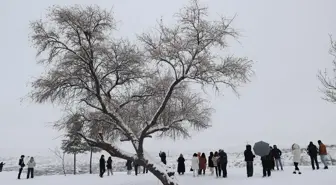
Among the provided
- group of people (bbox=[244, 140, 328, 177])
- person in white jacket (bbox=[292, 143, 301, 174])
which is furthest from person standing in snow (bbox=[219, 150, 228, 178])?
person in white jacket (bbox=[292, 143, 301, 174])

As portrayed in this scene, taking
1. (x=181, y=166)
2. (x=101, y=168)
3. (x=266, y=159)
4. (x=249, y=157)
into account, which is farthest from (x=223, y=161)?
(x=101, y=168)

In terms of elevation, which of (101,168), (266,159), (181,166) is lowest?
(101,168)

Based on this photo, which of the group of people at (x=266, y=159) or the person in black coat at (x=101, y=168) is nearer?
the group of people at (x=266, y=159)

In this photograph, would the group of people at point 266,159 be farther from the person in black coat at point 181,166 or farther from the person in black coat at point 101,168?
the person in black coat at point 101,168

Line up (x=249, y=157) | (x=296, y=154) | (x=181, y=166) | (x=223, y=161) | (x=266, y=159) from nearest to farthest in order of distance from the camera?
(x=266, y=159)
(x=249, y=157)
(x=296, y=154)
(x=223, y=161)
(x=181, y=166)

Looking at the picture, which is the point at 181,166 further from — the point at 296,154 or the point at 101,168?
the point at 296,154

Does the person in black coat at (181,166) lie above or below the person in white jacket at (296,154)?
below

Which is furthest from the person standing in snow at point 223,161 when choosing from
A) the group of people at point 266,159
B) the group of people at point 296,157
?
the group of people at point 296,157

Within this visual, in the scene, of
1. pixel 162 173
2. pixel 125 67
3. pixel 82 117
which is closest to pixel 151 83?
pixel 125 67

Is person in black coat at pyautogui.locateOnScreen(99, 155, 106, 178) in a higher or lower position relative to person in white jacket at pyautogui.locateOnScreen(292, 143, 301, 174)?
lower

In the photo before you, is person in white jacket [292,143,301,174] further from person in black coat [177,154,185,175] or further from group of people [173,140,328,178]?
person in black coat [177,154,185,175]

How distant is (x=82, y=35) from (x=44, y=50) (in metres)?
2.16

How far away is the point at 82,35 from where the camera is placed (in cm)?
1605

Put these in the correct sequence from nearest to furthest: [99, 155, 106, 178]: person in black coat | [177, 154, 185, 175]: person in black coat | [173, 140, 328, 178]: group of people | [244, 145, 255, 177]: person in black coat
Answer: [173, 140, 328, 178]: group of people → [244, 145, 255, 177]: person in black coat → [177, 154, 185, 175]: person in black coat → [99, 155, 106, 178]: person in black coat
